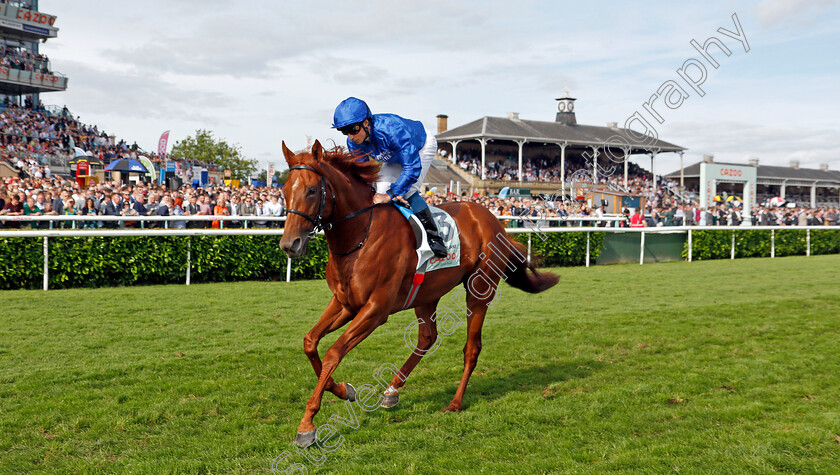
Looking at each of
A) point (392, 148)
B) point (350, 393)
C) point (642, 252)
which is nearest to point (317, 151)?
point (392, 148)

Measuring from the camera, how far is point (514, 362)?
5277mm

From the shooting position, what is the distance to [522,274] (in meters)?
5.15

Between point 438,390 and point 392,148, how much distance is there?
1.74 meters

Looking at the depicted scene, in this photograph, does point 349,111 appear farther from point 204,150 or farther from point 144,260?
point 204,150

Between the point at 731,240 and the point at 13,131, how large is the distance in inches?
1081

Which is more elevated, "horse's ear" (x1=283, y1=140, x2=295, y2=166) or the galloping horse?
"horse's ear" (x1=283, y1=140, x2=295, y2=166)

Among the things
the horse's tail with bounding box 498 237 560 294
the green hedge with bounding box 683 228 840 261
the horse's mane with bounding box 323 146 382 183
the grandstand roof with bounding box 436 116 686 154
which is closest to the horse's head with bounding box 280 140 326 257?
the horse's mane with bounding box 323 146 382 183

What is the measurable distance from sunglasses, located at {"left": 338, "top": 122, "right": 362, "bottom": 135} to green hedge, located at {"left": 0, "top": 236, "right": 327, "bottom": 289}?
6289 mm

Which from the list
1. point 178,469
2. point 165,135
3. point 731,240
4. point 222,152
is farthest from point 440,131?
point 178,469

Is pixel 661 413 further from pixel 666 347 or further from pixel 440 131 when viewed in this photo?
pixel 440 131

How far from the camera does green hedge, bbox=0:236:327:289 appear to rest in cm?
847

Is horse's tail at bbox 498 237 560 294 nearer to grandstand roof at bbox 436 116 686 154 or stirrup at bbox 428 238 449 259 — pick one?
stirrup at bbox 428 238 449 259

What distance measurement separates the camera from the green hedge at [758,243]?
1562 cm

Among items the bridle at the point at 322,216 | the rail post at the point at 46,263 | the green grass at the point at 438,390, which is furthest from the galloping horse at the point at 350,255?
the rail post at the point at 46,263
